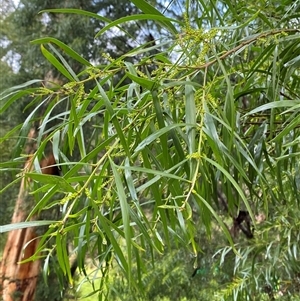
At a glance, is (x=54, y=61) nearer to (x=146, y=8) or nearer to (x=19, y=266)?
(x=146, y=8)

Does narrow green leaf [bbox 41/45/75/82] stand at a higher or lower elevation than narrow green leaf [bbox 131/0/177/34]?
lower

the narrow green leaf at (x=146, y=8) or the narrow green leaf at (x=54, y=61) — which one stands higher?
the narrow green leaf at (x=146, y=8)

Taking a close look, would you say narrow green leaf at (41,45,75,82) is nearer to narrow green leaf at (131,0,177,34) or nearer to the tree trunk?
narrow green leaf at (131,0,177,34)

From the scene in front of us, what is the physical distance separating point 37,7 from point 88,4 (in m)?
0.17

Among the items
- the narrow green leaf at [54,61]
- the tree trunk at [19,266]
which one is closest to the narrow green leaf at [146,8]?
the narrow green leaf at [54,61]

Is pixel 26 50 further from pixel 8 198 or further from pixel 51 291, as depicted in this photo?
pixel 51 291

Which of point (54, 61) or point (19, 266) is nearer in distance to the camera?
point (54, 61)

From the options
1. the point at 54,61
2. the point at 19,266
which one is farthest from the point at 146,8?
the point at 19,266

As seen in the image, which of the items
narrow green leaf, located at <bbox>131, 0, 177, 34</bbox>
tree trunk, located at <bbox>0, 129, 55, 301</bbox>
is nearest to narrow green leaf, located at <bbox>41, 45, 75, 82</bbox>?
narrow green leaf, located at <bbox>131, 0, 177, 34</bbox>

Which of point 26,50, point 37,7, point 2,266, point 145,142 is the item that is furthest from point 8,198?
point 145,142

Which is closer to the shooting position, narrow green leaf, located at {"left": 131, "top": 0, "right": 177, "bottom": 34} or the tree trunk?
narrow green leaf, located at {"left": 131, "top": 0, "right": 177, "bottom": 34}

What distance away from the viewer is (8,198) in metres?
1.64

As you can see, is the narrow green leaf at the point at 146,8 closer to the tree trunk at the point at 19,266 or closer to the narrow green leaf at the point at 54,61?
the narrow green leaf at the point at 54,61

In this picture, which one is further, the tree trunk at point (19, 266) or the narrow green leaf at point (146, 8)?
the tree trunk at point (19, 266)
